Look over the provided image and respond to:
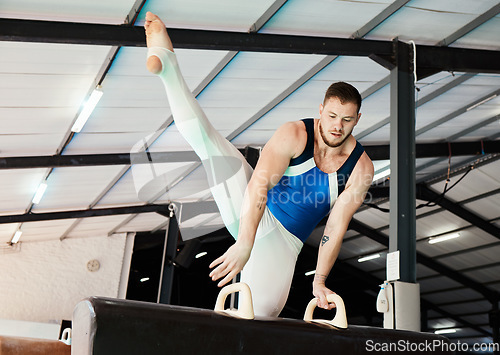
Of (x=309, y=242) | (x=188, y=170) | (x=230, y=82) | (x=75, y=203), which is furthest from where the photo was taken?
(x=309, y=242)

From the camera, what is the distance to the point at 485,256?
1644 cm

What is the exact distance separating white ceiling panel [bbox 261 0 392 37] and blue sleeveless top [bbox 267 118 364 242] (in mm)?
3331

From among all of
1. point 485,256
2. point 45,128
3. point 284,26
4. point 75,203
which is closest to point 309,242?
point 485,256

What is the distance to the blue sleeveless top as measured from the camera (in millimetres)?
2887

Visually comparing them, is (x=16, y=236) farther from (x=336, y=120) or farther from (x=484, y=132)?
(x=336, y=120)

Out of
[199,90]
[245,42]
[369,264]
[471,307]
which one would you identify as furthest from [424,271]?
[245,42]

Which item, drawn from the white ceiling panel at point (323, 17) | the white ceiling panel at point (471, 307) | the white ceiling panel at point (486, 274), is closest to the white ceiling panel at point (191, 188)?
the white ceiling panel at point (323, 17)

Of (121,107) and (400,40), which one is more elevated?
(400,40)

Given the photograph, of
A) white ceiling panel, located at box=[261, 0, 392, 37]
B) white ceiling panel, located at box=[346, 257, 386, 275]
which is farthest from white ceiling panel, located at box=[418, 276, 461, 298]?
white ceiling panel, located at box=[261, 0, 392, 37]

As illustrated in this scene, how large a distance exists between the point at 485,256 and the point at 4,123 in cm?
1385

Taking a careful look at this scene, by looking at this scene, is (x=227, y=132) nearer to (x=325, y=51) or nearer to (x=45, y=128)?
(x=45, y=128)

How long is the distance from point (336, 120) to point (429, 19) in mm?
4435

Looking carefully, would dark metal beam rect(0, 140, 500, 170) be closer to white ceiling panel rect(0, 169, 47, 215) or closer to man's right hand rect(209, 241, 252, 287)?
white ceiling panel rect(0, 169, 47, 215)

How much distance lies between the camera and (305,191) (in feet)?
9.63
